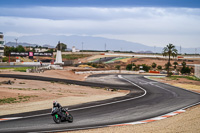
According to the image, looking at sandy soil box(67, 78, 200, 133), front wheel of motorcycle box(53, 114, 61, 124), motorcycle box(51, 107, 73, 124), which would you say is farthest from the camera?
front wheel of motorcycle box(53, 114, 61, 124)

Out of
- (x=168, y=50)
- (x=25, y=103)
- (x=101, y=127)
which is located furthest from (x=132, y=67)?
(x=101, y=127)

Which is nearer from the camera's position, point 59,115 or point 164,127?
point 164,127

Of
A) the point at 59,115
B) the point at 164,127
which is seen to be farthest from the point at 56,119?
the point at 164,127

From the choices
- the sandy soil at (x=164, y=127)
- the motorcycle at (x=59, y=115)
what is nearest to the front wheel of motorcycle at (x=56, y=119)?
the motorcycle at (x=59, y=115)

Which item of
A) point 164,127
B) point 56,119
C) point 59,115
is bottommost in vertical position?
point 164,127

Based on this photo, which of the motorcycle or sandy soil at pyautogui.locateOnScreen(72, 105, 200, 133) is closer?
sandy soil at pyautogui.locateOnScreen(72, 105, 200, 133)

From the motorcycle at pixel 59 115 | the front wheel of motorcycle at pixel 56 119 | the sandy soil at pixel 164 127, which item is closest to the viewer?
the sandy soil at pixel 164 127

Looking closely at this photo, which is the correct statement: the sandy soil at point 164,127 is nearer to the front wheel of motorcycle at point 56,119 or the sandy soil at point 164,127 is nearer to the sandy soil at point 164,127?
the sandy soil at point 164,127

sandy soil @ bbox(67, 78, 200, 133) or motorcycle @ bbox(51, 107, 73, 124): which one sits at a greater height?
motorcycle @ bbox(51, 107, 73, 124)

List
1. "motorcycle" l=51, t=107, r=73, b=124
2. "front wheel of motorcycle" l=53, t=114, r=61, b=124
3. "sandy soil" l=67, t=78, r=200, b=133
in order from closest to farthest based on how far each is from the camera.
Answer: "sandy soil" l=67, t=78, r=200, b=133, "motorcycle" l=51, t=107, r=73, b=124, "front wheel of motorcycle" l=53, t=114, r=61, b=124

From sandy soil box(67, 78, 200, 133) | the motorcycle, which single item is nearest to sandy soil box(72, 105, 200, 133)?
sandy soil box(67, 78, 200, 133)

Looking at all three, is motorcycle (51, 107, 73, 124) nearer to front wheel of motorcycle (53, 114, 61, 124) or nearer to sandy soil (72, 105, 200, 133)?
front wheel of motorcycle (53, 114, 61, 124)

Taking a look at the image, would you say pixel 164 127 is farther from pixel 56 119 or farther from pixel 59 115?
pixel 56 119

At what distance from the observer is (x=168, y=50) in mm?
84812
